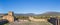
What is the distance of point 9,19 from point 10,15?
49 centimetres

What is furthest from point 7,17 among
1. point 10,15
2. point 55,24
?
point 55,24

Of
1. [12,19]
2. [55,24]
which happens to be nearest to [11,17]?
[12,19]

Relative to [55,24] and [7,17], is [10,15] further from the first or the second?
[55,24]

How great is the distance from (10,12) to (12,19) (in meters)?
1.15

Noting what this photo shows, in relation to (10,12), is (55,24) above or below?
below

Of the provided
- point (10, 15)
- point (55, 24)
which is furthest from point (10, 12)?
point (55, 24)

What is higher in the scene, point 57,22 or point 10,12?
point 10,12

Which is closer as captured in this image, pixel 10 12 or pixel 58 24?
pixel 58 24

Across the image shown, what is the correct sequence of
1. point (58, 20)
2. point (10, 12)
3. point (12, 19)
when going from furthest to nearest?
point (10, 12), point (12, 19), point (58, 20)

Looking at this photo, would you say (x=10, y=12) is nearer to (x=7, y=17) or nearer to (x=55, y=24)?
(x=7, y=17)

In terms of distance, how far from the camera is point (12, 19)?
11391 mm

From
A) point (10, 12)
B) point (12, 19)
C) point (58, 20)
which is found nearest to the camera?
point (58, 20)

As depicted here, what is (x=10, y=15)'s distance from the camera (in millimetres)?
11711

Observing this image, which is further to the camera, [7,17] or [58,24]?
[7,17]
